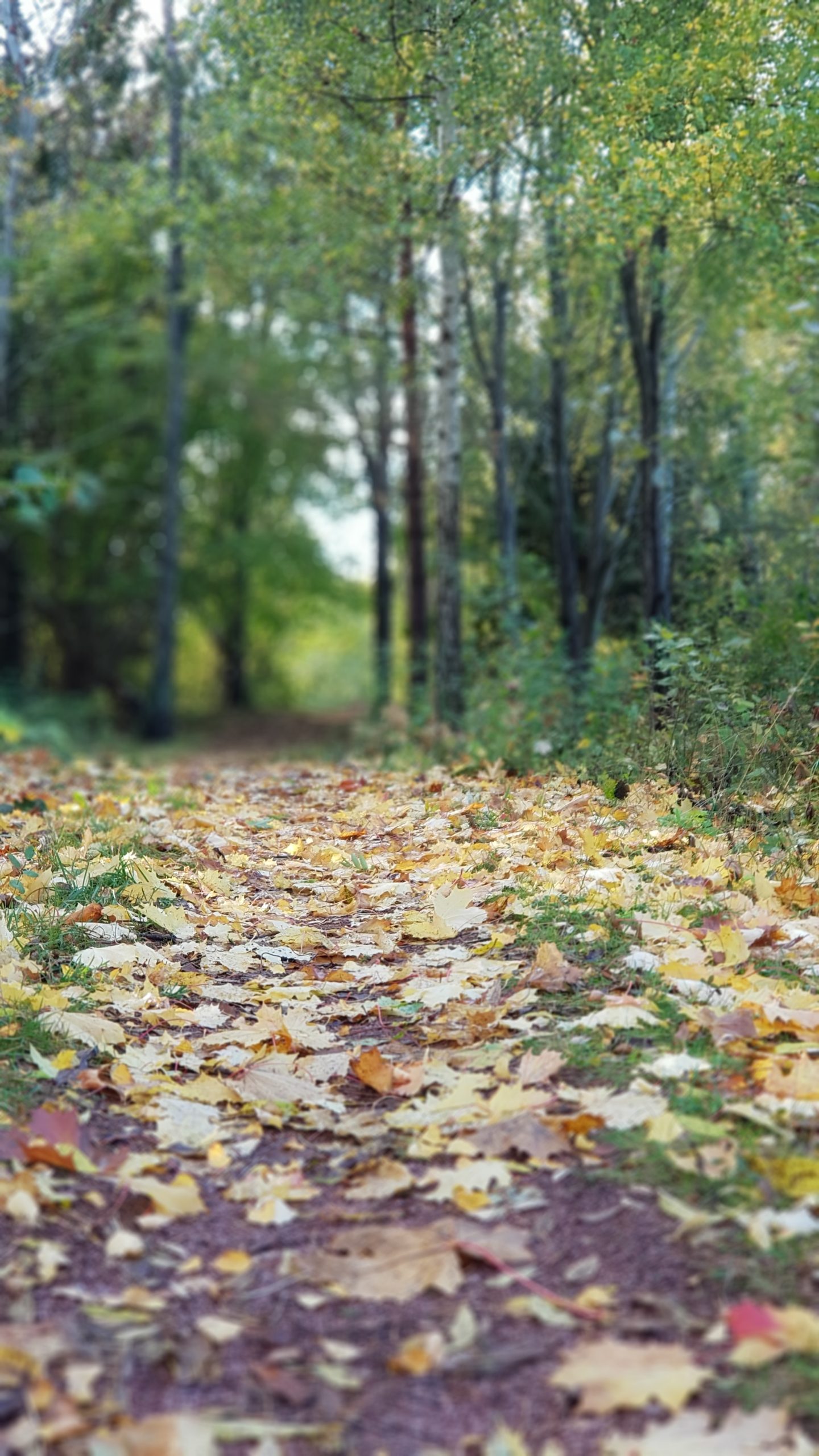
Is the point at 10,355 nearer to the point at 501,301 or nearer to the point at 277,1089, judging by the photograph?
the point at 501,301

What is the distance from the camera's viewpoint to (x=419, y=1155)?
8.47 feet

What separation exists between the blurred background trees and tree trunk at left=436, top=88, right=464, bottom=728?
0.11 ft

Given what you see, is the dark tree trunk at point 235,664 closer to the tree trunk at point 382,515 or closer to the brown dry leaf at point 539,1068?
the tree trunk at point 382,515

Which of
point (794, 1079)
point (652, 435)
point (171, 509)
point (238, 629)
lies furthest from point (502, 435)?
point (238, 629)

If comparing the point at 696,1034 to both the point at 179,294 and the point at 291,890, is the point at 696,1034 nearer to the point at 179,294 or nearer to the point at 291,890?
the point at 291,890

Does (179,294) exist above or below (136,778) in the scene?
above

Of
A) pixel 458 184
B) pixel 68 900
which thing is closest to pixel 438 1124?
pixel 68 900

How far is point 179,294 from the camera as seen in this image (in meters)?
14.5

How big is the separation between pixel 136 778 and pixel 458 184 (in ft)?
15.7

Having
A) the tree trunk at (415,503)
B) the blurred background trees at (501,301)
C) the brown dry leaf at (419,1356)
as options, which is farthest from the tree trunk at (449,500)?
the brown dry leaf at (419,1356)

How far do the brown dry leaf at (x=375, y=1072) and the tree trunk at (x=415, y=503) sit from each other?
832cm

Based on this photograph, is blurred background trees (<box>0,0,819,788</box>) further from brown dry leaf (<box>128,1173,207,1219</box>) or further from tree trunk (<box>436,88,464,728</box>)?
brown dry leaf (<box>128,1173,207,1219</box>)

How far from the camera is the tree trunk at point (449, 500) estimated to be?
9586mm

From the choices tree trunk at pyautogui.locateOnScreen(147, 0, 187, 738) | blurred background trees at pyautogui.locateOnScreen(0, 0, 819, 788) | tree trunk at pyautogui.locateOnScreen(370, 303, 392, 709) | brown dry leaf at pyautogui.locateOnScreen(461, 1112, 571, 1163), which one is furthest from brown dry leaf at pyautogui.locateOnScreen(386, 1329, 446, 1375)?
tree trunk at pyautogui.locateOnScreen(370, 303, 392, 709)
